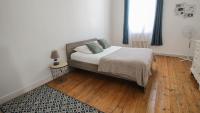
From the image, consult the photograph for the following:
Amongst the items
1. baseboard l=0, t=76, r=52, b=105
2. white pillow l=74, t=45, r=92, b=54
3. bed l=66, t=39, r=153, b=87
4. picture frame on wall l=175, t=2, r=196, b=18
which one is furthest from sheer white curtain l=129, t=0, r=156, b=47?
baseboard l=0, t=76, r=52, b=105

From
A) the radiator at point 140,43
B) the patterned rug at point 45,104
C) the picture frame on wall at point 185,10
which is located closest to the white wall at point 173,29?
the picture frame on wall at point 185,10

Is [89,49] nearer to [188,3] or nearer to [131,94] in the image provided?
[131,94]

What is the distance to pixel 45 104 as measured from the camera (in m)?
2.29

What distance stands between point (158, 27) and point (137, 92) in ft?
9.87

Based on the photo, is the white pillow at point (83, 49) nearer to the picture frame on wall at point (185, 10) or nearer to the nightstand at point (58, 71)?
the nightstand at point (58, 71)

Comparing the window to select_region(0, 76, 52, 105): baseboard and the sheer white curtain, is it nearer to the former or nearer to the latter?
the sheer white curtain

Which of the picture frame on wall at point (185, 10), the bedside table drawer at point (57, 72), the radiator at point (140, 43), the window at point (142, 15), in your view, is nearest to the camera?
the bedside table drawer at point (57, 72)

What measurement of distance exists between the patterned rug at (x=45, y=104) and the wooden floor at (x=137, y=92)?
0.51ft

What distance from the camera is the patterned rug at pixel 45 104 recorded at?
2.14 meters

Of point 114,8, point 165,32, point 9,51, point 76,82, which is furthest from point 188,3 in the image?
point 9,51

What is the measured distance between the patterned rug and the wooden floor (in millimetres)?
154

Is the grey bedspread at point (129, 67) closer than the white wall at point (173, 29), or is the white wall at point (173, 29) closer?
the grey bedspread at point (129, 67)

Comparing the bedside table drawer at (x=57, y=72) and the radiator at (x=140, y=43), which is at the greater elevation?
the radiator at (x=140, y=43)

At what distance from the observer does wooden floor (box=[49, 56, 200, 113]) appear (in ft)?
7.09
